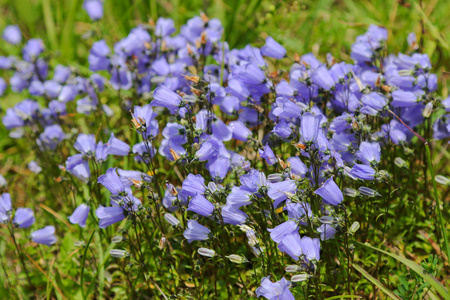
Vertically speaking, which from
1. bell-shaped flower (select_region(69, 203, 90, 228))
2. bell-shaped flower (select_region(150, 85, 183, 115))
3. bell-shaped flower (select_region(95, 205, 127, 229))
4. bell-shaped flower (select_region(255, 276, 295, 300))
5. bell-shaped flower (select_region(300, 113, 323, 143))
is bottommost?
bell-shaped flower (select_region(69, 203, 90, 228))

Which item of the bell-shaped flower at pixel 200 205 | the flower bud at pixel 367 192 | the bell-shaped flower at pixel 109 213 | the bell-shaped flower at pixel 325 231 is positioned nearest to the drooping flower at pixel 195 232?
the bell-shaped flower at pixel 200 205

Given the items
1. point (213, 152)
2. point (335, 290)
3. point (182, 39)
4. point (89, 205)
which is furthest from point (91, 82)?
point (335, 290)

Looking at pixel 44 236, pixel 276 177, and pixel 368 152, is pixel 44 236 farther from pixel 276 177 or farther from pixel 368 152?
pixel 368 152

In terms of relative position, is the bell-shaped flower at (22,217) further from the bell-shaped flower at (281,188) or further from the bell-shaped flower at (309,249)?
the bell-shaped flower at (309,249)

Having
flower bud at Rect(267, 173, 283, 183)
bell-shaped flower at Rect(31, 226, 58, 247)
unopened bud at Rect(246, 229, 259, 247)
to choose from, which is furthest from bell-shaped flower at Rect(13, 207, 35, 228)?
flower bud at Rect(267, 173, 283, 183)

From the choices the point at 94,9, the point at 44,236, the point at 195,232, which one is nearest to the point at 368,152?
the point at 195,232

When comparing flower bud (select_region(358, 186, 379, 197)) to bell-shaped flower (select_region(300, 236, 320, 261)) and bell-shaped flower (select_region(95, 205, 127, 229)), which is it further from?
bell-shaped flower (select_region(95, 205, 127, 229))

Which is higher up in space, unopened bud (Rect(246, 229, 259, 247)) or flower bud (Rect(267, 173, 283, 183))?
flower bud (Rect(267, 173, 283, 183))

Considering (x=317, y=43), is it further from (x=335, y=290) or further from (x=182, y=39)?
(x=335, y=290)
